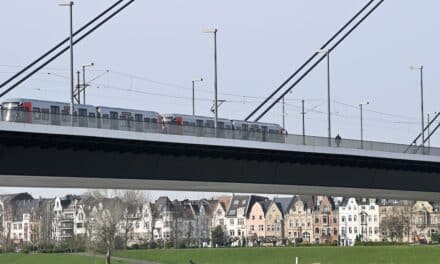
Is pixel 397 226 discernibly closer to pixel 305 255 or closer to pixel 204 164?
pixel 305 255

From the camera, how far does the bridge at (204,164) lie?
47.5m

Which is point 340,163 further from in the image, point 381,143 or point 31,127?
point 31,127

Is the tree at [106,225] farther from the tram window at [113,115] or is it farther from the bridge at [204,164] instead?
the tram window at [113,115]

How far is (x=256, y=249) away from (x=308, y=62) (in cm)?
5859

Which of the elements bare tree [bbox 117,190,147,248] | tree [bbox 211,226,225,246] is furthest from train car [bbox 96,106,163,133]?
tree [bbox 211,226,225,246]

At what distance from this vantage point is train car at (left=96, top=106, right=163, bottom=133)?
51.2m

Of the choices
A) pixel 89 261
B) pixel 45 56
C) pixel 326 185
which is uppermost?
pixel 45 56

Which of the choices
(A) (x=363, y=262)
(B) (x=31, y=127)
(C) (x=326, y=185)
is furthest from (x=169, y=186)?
(A) (x=363, y=262)

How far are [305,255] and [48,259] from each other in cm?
3813

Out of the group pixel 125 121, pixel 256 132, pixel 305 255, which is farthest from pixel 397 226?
pixel 125 121

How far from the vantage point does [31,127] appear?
45.3 meters

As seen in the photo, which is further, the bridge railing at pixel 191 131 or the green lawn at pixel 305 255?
the green lawn at pixel 305 255

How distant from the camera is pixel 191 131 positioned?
182 ft

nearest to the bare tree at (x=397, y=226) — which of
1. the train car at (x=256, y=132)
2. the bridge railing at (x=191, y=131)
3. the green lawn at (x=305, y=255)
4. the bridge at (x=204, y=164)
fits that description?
the green lawn at (x=305, y=255)
